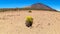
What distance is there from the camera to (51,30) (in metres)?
25.3

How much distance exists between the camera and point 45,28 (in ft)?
86.4

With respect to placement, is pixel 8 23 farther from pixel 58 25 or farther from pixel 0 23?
pixel 58 25

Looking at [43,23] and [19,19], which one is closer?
[43,23]

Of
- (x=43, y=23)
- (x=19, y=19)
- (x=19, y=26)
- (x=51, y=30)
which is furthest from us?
(x=19, y=19)

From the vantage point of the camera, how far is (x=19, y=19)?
3130cm

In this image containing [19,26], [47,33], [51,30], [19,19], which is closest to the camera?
[47,33]

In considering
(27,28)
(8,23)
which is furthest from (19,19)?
(27,28)

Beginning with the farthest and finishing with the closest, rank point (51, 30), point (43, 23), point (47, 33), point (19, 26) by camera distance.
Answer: point (43, 23), point (19, 26), point (51, 30), point (47, 33)

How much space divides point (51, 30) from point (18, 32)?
15.2ft

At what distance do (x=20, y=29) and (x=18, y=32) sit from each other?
57.7 inches

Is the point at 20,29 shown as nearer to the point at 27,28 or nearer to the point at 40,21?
the point at 27,28

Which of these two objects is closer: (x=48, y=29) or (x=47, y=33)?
(x=47, y=33)

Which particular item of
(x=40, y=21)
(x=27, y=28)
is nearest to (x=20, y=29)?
(x=27, y=28)

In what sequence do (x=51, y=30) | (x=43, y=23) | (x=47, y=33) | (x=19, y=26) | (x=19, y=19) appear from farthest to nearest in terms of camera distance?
(x=19, y=19) < (x=43, y=23) < (x=19, y=26) < (x=51, y=30) < (x=47, y=33)
